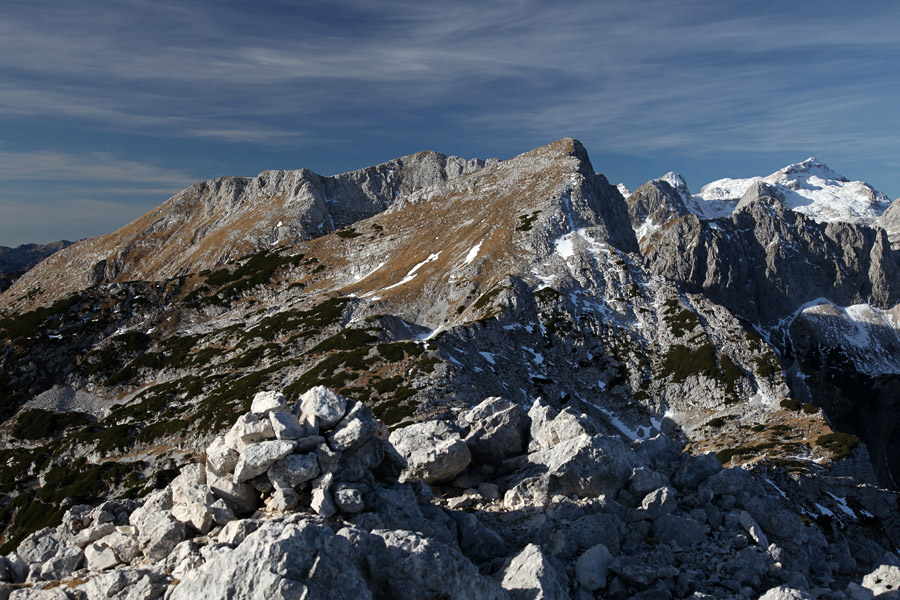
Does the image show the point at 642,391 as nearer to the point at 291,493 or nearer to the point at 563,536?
the point at 563,536

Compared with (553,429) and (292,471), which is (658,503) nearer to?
(553,429)

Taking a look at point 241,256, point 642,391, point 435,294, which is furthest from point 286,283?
point 642,391

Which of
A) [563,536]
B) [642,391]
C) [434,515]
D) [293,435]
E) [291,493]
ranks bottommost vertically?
[642,391]

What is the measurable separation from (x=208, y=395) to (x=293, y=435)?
8286 centimetres

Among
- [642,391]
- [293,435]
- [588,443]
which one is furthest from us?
[642,391]

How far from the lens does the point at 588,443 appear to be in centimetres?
2397

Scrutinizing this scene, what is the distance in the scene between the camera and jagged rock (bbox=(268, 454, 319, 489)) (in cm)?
1769

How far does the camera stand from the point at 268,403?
20.1 meters

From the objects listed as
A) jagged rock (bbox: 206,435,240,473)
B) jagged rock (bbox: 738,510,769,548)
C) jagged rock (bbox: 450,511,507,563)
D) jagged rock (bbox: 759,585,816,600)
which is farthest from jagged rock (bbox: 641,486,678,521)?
jagged rock (bbox: 206,435,240,473)

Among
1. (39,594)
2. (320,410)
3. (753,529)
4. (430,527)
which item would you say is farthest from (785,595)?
(39,594)

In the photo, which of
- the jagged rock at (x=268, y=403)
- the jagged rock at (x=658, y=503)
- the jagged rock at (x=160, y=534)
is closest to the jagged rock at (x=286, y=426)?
the jagged rock at (x=268, y=403)

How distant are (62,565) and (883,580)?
27.4 meters

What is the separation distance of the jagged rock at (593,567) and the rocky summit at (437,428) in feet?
0.26

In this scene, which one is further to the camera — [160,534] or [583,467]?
[583,467]
